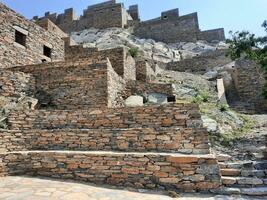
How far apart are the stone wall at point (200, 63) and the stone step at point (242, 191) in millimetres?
18659

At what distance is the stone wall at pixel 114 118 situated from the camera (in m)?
7.75

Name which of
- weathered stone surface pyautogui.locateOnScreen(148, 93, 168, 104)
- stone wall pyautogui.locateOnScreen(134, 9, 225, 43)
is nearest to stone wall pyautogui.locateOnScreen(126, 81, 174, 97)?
weathered stone surface pyautogui.locateOnScreen(148, 93, 168, 104)

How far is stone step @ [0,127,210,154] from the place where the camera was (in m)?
6.76

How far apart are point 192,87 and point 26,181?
10.8 m

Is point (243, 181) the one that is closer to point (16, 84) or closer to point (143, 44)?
point (16, 84)

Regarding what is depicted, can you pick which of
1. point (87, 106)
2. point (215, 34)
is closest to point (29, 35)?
point (87, 106)

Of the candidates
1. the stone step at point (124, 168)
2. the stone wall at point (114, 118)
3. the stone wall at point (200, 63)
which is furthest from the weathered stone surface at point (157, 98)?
the stone wall at point (200, 63)

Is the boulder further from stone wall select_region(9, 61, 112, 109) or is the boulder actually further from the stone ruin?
stone wall select_region(9, 61, 112, 109)

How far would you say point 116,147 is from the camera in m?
7.21

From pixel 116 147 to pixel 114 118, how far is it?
1168mm

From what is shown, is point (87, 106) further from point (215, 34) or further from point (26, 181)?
point (215, 34)

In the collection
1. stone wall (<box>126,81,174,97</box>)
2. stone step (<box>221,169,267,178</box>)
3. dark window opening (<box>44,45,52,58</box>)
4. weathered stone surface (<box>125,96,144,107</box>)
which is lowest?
stone step (<box>221,169,267,178</box>)

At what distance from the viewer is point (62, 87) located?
1098 cm

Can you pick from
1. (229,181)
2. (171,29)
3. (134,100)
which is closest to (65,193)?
(229,181)
